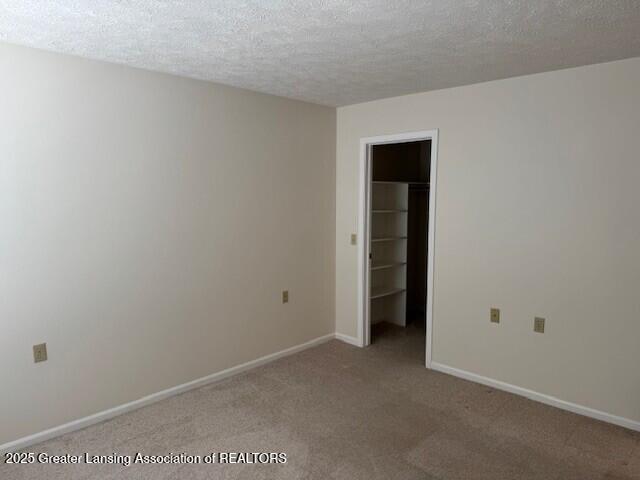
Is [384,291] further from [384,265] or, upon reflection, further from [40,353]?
[40,353]

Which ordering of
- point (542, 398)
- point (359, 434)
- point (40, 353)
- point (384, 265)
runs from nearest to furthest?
point (40, 353), point (359, 434), point (542, 398), point (384, 265)

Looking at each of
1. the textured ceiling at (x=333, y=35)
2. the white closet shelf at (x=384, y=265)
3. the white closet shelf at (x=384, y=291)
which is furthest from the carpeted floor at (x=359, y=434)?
the textured ceiling at (x=333, y=35)

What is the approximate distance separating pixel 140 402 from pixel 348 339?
6.90 feet

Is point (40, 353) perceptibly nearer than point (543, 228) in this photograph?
Yes

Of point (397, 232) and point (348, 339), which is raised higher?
point (397, 232)

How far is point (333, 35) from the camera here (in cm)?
233

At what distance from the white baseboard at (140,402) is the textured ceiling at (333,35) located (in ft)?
7.56

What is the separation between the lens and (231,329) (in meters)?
3.74

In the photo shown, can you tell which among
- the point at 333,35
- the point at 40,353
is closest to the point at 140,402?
the point at 40,353

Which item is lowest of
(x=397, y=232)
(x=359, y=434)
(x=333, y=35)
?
(x=359, y=434)

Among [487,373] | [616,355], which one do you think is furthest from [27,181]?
[616,355]

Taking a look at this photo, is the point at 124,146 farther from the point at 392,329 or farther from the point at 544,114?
the point at 392,329

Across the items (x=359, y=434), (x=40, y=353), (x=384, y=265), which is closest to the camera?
(x=40, y=353)

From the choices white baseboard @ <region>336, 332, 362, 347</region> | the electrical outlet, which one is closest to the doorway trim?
white baseboard @ <region>336, 332, 362, 347</region>
